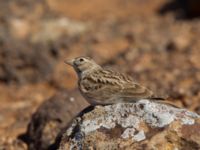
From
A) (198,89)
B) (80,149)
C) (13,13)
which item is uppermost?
(13,13)

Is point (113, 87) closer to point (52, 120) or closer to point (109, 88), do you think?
point (109, 88)

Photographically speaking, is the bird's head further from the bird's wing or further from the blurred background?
the blurred background

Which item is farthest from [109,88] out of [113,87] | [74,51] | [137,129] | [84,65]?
[74,51]

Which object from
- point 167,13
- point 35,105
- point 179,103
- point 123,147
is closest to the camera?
point 123,147

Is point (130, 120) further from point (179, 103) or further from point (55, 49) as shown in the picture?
point (55, 49)

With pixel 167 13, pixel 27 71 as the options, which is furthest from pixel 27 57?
pixel 167 13

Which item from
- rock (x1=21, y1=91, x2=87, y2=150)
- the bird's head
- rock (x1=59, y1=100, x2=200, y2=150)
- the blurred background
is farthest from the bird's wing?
the blurred background

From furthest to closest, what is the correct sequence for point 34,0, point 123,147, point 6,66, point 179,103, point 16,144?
point 34,0, point 6,66, point 179,103, point 16,144, point 123,147

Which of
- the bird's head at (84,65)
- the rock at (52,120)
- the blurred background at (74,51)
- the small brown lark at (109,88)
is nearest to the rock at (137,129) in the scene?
Answer: the small brown lark at (109,88)
